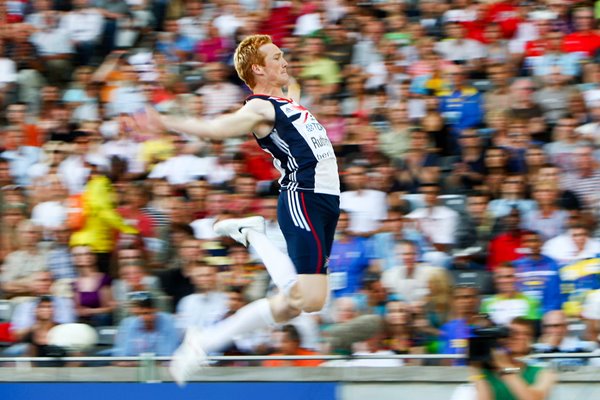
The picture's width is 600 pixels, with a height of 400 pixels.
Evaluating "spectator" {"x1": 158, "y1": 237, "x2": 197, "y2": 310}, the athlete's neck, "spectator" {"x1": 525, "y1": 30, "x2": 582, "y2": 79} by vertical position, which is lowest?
"spectator" {"x1": 158, "y1": 237, "x2": 197, "y2": 310}

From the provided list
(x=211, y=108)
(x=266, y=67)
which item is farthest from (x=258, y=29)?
(x=266, y=67)

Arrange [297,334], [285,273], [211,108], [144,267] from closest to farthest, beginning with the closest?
[285,273] → [297,334] → [144,267] → [211,108]

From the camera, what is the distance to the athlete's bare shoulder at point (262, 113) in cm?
712

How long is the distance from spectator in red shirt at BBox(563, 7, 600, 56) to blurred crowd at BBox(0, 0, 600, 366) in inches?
0.8

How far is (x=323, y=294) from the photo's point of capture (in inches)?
285

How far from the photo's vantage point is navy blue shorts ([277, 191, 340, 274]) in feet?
23.7

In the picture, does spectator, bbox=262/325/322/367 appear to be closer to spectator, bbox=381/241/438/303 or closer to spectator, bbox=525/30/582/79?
spectator, bbox=381/241/438/303

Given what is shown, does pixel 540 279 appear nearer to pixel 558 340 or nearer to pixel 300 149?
pixel 558 340

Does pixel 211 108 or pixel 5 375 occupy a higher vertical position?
pixel 211 108

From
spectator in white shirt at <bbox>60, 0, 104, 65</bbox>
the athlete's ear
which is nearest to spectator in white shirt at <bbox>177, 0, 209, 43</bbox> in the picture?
spectator in white shirt at <bbox>60, 0, 104, 65</bbox>

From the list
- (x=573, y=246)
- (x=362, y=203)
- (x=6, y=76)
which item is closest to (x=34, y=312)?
(x=362, y=203)

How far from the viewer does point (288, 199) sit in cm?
733

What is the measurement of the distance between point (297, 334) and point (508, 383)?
2.69m

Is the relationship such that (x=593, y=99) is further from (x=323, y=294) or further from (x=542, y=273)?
(x=323, y=294)
